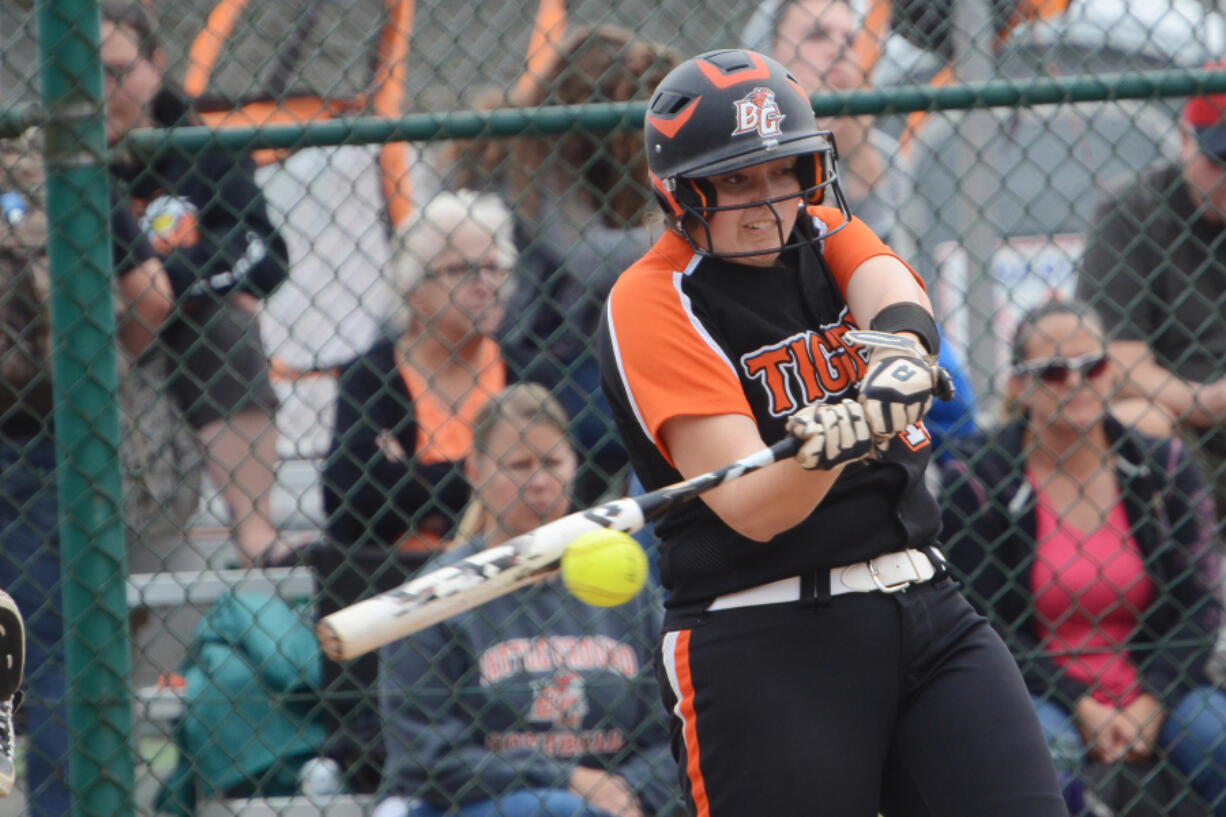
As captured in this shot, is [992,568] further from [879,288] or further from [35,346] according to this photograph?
[35,346]

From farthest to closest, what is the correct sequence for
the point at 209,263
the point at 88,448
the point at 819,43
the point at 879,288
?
the point at 819,43 < the point at 209,263 < the point at 88,448 < the point at 879,288

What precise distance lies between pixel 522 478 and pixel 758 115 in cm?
135

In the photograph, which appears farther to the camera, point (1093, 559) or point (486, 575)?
point (1093, 559)

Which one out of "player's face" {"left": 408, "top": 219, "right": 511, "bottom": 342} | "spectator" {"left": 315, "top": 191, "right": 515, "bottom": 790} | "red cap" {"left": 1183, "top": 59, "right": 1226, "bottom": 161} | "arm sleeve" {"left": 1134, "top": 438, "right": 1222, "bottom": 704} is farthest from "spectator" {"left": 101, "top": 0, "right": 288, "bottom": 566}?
"red cap" {"left": 1183, "top": 59, "right": 1226, "bottom": 161}

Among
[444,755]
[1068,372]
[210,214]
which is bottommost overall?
[444,755]

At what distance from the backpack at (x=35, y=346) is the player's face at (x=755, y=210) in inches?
62.8

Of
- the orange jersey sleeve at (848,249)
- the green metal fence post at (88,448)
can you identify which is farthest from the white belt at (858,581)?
the green metal fence post at (88,448)

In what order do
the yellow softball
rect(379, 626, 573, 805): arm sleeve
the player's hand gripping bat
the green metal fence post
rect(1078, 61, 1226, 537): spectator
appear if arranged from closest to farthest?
1. the player's hand gripping bat
2. the yellow softball
3. the green metal fence post
4. rect(379, 626, 573, 805): arm sleeve
5. rect(1078, 61, 1226, 537): spectator

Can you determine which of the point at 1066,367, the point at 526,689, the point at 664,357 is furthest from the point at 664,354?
the point at 1066,367

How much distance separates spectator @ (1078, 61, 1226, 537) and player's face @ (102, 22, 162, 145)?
231cm

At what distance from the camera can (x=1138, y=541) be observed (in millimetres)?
3531

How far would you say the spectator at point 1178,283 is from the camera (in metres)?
3.59

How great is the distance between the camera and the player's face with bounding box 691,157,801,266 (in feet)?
7.47

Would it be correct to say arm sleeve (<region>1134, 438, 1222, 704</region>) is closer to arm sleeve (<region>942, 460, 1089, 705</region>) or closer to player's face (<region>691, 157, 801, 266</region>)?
arm sleeve (<region>942, 460, 1089, 705</region>)
